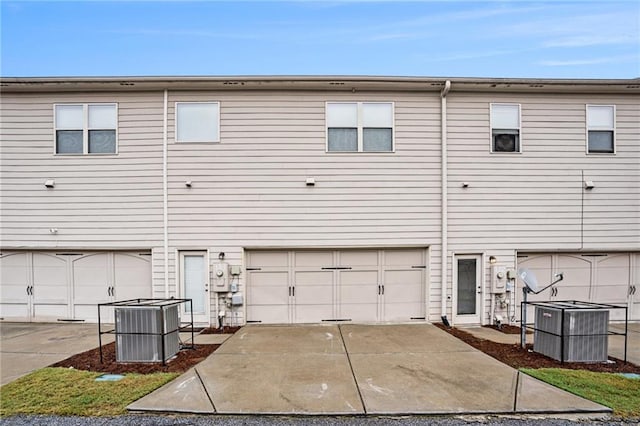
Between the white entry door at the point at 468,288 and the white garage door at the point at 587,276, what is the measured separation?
1262 mm

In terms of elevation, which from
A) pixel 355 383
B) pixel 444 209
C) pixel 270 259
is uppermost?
pixel 444 209

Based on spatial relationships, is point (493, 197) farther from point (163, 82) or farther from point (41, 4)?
point (41, 4)

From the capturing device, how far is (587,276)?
25.9 ft

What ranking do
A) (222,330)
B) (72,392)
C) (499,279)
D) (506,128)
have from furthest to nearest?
1. (506,128)
2. (499,279)
3. (222,330)
4. (72,392)

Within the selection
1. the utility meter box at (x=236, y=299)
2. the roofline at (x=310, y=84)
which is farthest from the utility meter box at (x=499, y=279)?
the utility meter box at (x=236, y=299)

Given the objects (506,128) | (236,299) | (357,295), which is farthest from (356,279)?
(506,128)

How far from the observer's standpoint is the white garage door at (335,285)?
25.0 feet

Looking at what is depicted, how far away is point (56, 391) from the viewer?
4.11 meters

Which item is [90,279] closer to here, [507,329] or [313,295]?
[313,295]

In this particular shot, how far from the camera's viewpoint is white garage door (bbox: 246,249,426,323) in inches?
300

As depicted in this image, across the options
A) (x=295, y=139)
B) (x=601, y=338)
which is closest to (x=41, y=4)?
(x=295, y=139)

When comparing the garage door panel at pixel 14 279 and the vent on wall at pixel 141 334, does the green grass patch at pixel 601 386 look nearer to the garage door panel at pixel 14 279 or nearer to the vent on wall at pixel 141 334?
the vent on wall at pixel 141 334

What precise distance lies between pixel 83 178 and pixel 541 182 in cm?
1139

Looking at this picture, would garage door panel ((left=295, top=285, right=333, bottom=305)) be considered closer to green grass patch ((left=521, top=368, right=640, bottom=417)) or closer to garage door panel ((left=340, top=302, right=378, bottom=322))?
garage door panel ((left=340, top=302, right=378, bottom=322))
